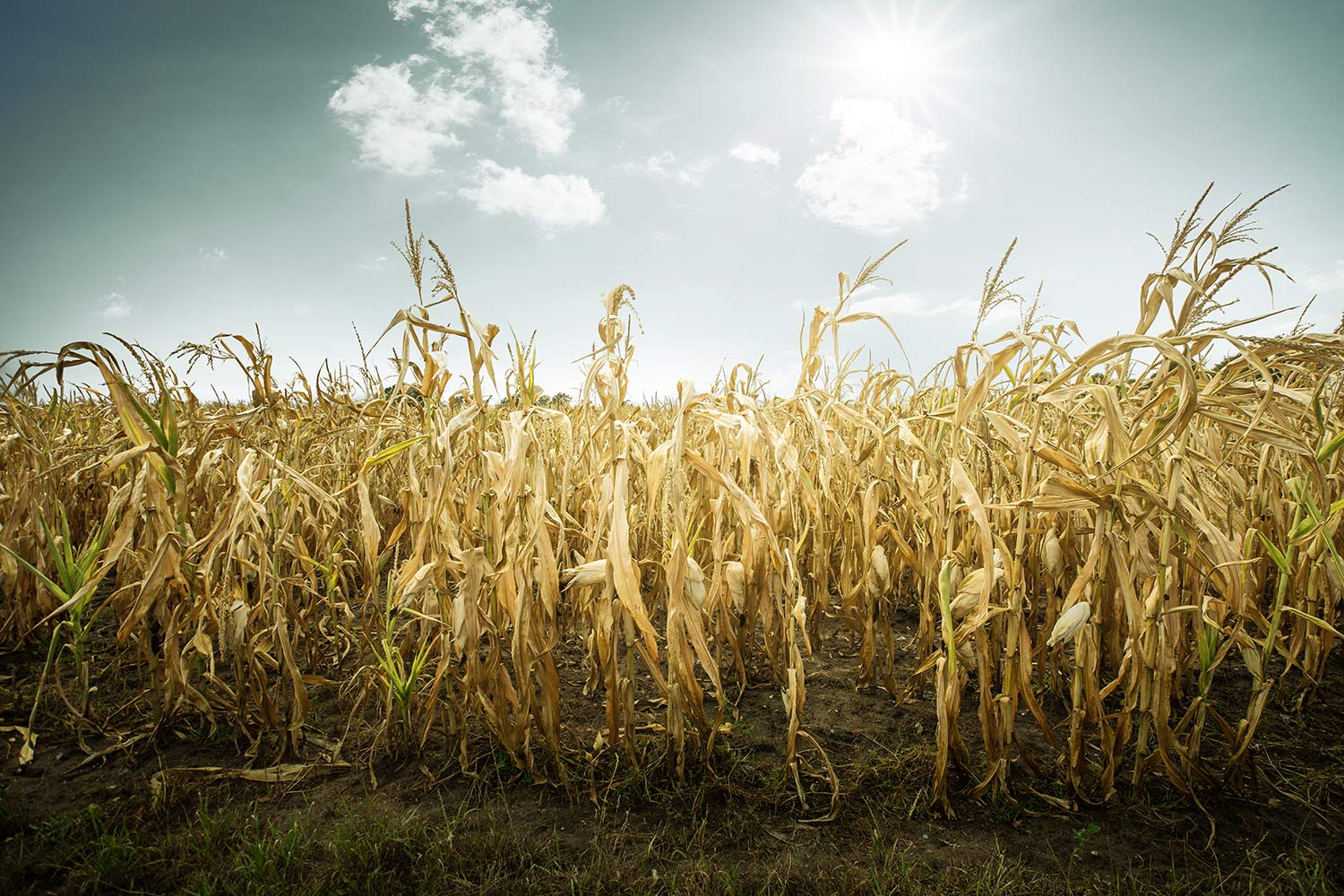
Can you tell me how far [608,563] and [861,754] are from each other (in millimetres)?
927

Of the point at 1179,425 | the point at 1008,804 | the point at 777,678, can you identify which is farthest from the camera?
the point at 777,678

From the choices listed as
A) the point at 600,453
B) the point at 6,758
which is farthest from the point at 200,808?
the point at 600,453

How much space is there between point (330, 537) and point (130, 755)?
765mm

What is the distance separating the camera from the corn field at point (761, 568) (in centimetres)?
127

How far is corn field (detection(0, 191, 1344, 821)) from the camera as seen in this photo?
1.27 meters

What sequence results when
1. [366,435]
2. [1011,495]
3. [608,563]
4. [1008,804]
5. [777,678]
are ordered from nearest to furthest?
[608,563] → [1008,804] → [1011,495] → [777,678] → [366,435]

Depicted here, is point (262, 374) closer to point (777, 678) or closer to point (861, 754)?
point (777, 678)

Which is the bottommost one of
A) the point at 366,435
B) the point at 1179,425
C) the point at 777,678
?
the point at 777,678

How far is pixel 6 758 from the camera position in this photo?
1595 mm

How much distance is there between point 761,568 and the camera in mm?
1705

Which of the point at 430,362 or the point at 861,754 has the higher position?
the point at 430,362

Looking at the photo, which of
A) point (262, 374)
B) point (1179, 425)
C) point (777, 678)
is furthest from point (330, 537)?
point (1179, 425)

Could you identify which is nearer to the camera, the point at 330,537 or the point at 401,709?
the point at 401,709

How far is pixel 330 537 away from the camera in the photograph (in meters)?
2.09
